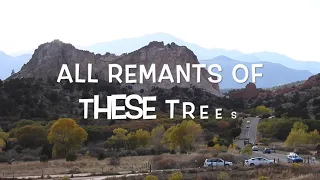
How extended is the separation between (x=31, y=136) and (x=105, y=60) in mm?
101627

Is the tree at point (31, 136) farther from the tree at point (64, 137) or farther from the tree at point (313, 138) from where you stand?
the tree at point (313, 138)

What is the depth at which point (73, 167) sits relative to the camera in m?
38.8

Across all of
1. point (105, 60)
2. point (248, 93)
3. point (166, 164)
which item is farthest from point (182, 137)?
point (105, 60)

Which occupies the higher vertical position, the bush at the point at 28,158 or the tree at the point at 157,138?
the tree at the point at 157,138

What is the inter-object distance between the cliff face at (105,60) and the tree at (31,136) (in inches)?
2957

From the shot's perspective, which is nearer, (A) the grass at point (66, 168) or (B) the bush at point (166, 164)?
(A) the grass at point (66, 168)

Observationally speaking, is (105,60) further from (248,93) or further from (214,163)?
(214,163)

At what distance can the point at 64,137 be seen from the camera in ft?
172

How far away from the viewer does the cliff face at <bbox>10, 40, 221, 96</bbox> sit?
141125 mm

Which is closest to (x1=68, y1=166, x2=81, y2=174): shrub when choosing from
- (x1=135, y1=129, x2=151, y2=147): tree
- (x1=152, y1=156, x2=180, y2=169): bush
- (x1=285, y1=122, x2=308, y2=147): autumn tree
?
(x1=152, y1=156, x2=180, y2=169): bush

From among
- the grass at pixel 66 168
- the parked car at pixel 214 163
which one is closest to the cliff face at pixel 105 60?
the grass at pixel 66 168

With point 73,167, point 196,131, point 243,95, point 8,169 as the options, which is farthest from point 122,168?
point 243,95

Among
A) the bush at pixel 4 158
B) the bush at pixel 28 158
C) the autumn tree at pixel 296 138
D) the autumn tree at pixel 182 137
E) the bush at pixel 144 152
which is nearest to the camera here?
the bush at pixel 4 158

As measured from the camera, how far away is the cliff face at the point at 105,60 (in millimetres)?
141125
